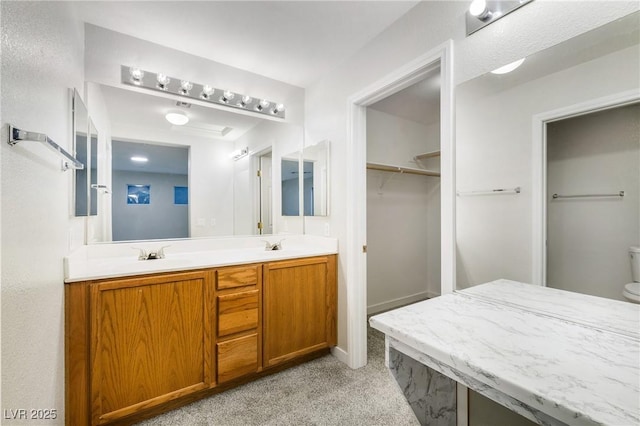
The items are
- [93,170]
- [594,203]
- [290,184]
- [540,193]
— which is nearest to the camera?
[594,203]

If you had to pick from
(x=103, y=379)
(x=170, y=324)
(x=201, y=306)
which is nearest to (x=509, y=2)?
(x=201, y=306)

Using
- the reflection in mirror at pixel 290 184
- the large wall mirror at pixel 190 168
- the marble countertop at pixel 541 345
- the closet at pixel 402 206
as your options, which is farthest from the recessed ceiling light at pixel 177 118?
the marble countertop at pixel 541 345

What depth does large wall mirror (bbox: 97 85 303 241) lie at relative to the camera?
2.00 m

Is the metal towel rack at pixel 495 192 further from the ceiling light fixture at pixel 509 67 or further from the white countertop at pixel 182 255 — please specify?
the white countertop at pixel 182 255

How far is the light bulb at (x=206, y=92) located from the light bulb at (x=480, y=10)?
189 cm

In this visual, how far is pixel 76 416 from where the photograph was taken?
1.37 metres

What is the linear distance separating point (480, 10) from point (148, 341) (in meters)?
2.41

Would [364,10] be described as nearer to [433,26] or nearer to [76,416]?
[433,26]

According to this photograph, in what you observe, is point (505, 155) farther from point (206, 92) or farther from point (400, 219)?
point (400, 219)

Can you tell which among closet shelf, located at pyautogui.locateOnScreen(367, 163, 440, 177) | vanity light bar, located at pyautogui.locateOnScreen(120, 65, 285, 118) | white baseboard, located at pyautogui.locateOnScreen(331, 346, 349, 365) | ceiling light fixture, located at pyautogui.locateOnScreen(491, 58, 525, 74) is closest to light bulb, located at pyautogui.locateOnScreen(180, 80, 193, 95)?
vanity light bar, located at pyautogui.locateOnScreen(120, 65, 285, 118)

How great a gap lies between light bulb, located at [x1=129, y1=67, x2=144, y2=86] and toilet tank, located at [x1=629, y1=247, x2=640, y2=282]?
110 inches

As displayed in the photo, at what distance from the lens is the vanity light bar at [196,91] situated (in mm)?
1977

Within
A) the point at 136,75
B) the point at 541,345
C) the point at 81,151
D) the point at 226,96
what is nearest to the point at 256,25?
the point at 226,96

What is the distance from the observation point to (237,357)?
185 centimetres
